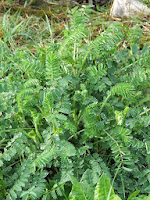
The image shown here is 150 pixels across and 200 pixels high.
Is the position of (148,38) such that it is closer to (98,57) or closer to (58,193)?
(98,57)

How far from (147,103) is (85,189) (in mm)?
995

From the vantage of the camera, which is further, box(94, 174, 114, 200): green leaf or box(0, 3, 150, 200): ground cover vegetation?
box(0, 3, 150, 200): ground cover vegetation

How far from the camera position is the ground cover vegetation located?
1.47 meters

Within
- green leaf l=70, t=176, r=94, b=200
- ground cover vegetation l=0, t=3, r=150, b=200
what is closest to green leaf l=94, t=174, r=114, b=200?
green leaf l=70, t=176, r=94, b=200

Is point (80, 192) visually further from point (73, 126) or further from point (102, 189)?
point (73, 126)

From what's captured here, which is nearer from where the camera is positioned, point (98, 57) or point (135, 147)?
point (135, 147)

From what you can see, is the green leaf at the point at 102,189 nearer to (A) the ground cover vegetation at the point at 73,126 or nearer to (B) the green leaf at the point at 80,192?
(B) the green leaf at the point at 80,192

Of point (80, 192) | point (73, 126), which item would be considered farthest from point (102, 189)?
point (73, 126)

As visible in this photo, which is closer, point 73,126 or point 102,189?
point 102,189

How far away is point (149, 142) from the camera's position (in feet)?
5.08

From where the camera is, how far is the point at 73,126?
1509 millimetres

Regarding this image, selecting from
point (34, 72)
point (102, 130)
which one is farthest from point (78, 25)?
point (102, 130)

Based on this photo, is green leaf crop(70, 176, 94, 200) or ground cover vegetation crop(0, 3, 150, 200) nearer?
green leaf crop(70, 176, 94, 200)

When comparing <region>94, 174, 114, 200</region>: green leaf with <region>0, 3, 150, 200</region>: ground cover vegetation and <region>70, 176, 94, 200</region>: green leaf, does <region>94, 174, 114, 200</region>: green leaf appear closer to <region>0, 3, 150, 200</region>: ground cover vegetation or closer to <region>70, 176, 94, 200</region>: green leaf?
<region>70, 176, 94, 200</region>: green leaf
